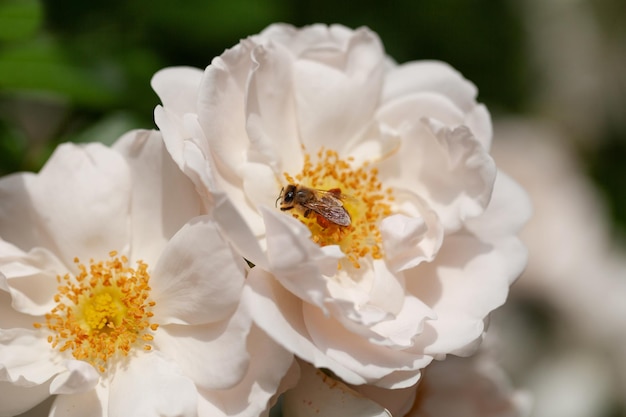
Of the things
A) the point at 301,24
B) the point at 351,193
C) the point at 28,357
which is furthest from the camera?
the point at 301,24

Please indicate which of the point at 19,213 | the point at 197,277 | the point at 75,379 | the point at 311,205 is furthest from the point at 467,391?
the point at 19,213

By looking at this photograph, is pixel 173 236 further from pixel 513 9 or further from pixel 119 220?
pixel 513 9

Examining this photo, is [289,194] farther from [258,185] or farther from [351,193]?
[351,193]

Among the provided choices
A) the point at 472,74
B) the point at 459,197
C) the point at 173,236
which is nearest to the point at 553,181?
the point at 472,74

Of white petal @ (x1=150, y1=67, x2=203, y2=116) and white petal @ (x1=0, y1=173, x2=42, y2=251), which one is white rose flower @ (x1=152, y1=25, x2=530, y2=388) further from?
white petal @ (x1=0, y1=173, x2=42, y2=251)

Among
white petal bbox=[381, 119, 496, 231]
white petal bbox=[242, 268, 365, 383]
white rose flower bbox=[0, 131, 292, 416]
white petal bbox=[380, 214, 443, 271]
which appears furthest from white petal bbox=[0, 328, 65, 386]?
white petal bbox=[381, 119, 496, 231]

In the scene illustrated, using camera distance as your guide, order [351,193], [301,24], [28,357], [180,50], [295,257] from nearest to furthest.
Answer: [295,257] < [28,357] < [351,193] < [180,50] < [301,24]
